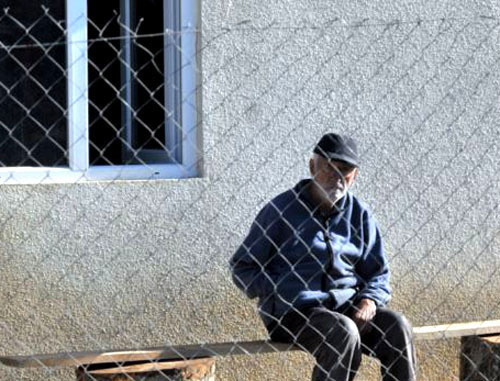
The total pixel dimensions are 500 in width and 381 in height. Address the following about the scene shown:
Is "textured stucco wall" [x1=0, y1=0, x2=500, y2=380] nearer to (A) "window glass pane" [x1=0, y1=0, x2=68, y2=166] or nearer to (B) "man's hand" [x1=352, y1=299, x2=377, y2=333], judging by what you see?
(A) "window glass pane" [x1=0, y1=0, x2=68, y2=166]

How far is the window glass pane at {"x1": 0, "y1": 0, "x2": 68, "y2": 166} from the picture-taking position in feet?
18.1

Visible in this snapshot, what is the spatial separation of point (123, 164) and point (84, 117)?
31cm

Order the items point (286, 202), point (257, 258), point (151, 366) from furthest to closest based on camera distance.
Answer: point (286, 202) → point (257, 258) → point (151, 366)

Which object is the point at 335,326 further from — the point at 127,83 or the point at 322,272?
the point at 127,83

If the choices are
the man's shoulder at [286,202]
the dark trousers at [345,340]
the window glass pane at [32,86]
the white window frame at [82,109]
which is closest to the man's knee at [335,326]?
the dark trousers at [345,340]

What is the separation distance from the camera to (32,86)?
5570mm

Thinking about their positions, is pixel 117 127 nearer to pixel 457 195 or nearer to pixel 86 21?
pixel 86 21

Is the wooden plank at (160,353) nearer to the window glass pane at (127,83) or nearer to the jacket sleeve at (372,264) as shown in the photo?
the jacket sleeve at (372,264)

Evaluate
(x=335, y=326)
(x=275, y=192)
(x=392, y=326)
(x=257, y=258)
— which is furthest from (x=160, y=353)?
(x=275, y=192)

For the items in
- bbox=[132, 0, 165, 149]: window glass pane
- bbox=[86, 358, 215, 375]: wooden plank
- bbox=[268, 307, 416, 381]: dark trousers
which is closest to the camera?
bbox=[86, 358, 215, 375]: wooden plank

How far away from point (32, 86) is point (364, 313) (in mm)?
1826

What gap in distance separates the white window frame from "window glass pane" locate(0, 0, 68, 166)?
0.21 ft

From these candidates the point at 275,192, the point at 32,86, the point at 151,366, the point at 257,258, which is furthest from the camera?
the point at 275,192

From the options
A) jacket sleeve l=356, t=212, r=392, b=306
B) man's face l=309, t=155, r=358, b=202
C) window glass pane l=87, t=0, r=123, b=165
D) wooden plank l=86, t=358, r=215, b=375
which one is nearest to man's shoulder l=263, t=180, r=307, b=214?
man's face l=309, t=155, r=358, b=202
